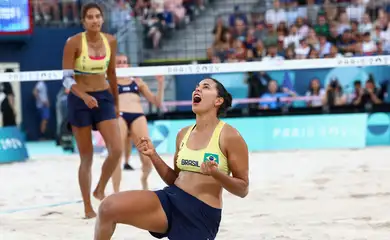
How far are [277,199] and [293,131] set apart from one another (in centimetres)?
540

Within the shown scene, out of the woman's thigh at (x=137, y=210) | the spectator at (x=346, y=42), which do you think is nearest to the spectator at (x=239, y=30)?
the spectator at (x=346, y=42)

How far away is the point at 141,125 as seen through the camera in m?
8.48

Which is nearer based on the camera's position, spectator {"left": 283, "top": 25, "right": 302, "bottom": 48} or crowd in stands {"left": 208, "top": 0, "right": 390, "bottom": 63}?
crowd in stands {"left": 208, "top": 0, "right": 390, "bottom": 63}

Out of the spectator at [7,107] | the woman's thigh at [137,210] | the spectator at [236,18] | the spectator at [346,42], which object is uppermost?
the spectator at [236,18]

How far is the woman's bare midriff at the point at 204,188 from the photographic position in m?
4.27

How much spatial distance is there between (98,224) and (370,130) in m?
9.61

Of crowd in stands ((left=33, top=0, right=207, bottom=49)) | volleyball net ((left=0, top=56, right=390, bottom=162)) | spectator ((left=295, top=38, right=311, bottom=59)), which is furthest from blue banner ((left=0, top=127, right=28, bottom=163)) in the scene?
spectator ((left=295, top=38, right=311, bottom=59))

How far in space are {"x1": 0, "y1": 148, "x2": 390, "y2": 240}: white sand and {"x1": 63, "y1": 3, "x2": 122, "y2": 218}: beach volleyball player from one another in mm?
648

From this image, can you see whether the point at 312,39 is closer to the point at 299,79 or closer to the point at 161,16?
the point at 299,79

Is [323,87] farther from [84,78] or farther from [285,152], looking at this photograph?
[84,78]

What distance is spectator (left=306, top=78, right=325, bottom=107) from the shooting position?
546 inches

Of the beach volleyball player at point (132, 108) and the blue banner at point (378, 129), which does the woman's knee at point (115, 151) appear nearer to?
the beach volleyball player at point (132, 108)

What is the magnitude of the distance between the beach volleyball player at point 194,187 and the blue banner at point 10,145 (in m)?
8.41

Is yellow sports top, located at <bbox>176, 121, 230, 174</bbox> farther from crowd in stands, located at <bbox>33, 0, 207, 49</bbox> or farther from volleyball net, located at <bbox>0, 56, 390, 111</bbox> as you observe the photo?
crowd in stands, located at <bbox>33, 0, 207, 49</bbox>
